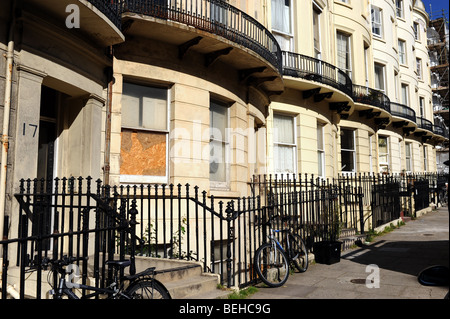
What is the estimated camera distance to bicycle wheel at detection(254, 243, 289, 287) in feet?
20.9

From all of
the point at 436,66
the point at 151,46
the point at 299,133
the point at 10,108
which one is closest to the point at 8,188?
the point at 10,108

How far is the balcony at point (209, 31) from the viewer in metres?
7.68

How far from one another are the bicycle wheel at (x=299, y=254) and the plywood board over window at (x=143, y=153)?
3172 millimetres

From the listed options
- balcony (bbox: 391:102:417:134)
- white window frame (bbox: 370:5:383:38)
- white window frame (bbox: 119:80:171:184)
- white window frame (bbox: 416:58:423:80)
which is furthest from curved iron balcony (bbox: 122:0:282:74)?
white window frame (bbox: 416:58:423:80)

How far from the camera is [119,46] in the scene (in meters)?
7.98

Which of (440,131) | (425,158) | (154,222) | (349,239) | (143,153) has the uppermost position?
(440,131)

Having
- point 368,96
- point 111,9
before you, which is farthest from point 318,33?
point 111,9

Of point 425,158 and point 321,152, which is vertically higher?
point 425,158

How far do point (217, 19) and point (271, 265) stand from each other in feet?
19.8

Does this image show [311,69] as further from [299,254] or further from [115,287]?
[115,287]

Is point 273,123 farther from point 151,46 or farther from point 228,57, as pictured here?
point 151,46

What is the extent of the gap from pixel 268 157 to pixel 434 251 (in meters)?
5.39

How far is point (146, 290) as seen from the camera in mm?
4188

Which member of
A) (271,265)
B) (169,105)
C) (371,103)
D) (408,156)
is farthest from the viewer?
(408,156)
